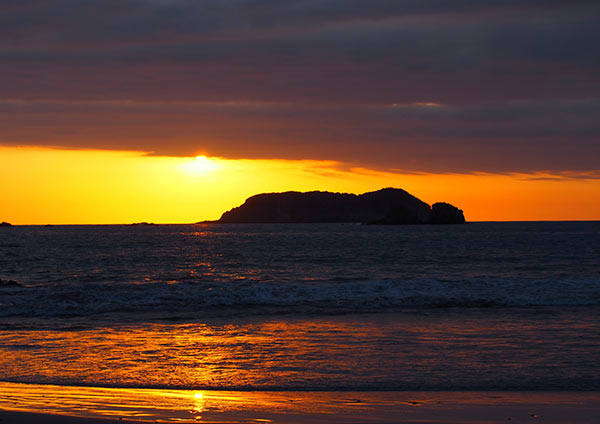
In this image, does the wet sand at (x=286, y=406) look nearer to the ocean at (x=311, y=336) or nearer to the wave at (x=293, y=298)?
the ocean at (x=311, y=336)

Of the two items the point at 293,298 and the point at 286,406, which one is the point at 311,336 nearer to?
the point at 286,406

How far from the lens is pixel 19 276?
4362cm

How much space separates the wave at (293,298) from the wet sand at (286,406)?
41.7 ft

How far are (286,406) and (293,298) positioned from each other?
18.4 metres

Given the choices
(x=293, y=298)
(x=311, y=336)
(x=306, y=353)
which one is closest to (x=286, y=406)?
(x=306, y=353)

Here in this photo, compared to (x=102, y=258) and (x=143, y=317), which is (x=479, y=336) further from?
(x=102, y=258)

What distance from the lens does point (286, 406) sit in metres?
10.6

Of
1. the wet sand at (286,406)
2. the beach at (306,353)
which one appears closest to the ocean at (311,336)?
the beach at (306,353)

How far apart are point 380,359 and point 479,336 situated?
442 cm

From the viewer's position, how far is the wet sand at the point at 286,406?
976 centimetres

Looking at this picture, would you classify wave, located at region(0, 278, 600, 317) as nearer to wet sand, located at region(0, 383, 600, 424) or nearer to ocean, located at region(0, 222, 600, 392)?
ocean, located at region(0, 222, 600, 392)

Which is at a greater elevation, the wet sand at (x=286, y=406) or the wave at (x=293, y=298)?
the wave at (x=293, y=298)

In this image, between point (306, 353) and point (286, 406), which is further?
point (306, 353)

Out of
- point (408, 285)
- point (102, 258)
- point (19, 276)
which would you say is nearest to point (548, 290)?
point (408, 285)
